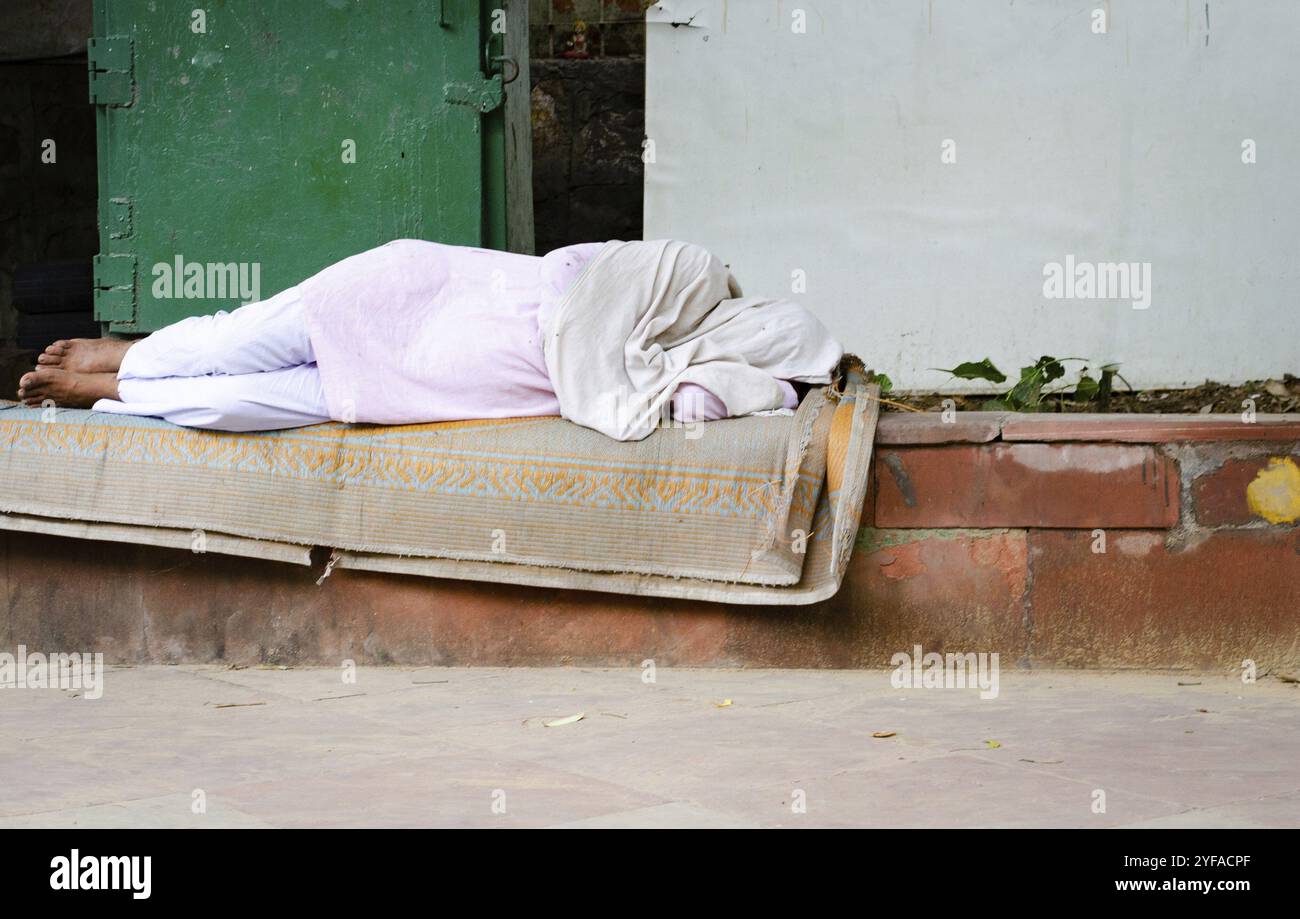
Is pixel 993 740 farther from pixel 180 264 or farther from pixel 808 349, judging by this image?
pixel 180 264

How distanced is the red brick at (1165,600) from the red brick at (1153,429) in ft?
0.74

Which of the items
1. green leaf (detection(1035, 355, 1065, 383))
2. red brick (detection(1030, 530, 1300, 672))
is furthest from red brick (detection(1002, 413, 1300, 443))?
green leaf (detection(1035, 355, 1065, 383))

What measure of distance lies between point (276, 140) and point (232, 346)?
1.51 metres

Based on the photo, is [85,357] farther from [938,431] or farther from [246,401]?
[938,431]

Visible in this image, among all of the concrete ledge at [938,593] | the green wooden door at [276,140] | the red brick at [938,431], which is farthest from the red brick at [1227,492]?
the green wooden door at [276,140]

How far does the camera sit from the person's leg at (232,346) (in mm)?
3730

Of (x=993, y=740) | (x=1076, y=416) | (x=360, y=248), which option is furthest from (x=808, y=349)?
(x=360, y=248)

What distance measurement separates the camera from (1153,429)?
11.3 feet

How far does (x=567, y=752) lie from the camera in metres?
2.74

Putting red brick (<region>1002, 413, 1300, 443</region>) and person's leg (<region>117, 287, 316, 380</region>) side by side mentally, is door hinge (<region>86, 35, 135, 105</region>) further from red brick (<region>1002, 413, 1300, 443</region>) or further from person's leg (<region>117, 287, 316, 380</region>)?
red brick (<region>1002, 413, 1300, 443</region>)

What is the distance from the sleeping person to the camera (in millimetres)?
3590

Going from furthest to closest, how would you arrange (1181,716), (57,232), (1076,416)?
(57,232) → (1076,416) → (1181,716)

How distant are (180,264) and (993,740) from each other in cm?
346

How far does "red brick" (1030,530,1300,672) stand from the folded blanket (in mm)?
773
